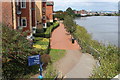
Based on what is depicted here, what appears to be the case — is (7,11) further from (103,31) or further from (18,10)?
(103,31)

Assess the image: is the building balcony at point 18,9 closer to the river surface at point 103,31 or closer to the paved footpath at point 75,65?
the paved footpath at point 75,65

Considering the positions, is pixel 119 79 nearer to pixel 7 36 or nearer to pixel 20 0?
pixel 7 36

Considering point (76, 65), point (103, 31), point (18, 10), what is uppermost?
point (18, 10)

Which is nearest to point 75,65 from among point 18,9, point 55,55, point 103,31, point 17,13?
point 55,55

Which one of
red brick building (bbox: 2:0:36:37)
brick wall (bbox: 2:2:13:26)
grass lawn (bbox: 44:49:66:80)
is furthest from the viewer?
red brick building (bbox: 2:0:36:37)

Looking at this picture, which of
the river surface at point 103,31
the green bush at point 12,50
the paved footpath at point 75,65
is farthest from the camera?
the river surface at point 103,31

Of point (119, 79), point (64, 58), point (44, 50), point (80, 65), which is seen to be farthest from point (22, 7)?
point (119, 79)

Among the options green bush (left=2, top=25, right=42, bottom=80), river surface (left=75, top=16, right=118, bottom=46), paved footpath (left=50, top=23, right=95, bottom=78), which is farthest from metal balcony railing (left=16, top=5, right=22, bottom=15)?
river surface (left=75, top=16, right=118, bottom=46)

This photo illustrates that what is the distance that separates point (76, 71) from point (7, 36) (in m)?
6.19

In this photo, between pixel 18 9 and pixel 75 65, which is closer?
pixel 75 65

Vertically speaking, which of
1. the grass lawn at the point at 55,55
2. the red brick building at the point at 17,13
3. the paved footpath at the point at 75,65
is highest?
the red brick building at the point at 17,13

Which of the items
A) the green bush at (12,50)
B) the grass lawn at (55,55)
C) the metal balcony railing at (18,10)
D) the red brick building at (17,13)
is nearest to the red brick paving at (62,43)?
the grass lawn at (55,55)

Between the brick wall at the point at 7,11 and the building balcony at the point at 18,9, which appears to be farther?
the building balcony at the point at 18,9

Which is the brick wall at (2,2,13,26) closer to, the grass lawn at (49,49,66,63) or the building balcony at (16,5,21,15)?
the building balcony at (16,5,21,15)
